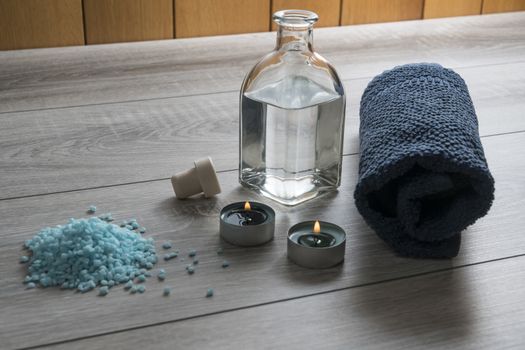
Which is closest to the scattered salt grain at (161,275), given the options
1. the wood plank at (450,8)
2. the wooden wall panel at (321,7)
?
the wooden wall panel at (321,7)

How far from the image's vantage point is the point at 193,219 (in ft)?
3.19

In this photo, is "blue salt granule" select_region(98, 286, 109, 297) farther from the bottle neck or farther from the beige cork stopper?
the bottle neck

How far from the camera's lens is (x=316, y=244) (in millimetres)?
885

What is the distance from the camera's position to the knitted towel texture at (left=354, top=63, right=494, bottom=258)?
0.85 metres

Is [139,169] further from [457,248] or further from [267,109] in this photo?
[457,248]

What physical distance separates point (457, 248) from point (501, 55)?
897 millimetres

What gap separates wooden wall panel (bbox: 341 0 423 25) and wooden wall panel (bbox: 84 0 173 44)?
44cm

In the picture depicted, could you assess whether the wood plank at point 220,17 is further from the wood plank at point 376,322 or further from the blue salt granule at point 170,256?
the wood plank at point 376,322

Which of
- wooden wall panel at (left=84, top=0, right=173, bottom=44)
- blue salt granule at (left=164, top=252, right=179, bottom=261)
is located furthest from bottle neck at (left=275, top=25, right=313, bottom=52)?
wooden wall panel at (left=84, top=0, right=173, bottom=44)

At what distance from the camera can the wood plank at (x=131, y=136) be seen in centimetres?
108

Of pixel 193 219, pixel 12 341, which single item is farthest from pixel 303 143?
pixel 12 341

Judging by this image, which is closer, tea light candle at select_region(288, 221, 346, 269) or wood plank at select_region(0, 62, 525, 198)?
tea light candle at select_region(288, 221, 346, 269)

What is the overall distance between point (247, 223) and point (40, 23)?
972mm

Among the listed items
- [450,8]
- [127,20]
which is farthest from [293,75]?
[450,8]
